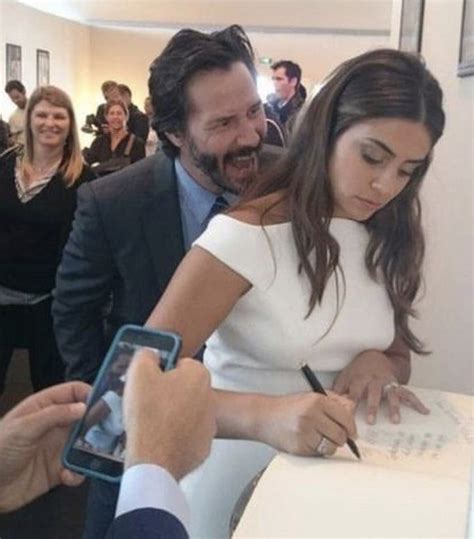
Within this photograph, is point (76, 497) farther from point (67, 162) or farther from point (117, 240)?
point (117, 240)

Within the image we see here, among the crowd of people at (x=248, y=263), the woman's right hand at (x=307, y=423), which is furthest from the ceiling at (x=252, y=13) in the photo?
the woman's right hand at (x=307, y=423)

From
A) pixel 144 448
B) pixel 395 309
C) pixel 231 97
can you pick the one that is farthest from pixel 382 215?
pixel 144 448

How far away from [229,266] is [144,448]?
0.41 meters

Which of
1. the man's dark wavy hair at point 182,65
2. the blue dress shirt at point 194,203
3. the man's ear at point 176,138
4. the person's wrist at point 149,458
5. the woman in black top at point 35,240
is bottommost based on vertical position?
the woman in black top at point 35,240

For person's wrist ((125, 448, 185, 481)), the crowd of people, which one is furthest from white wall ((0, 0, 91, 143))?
A: person's wrist ((125, 448, 185, 481))

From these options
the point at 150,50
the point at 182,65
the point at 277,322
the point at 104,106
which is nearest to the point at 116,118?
the point at 104,106

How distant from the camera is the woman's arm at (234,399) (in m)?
0.80

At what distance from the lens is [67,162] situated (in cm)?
272

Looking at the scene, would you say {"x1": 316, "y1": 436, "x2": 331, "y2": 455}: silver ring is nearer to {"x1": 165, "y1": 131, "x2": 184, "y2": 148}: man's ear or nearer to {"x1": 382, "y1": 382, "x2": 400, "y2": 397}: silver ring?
{"x1": 382, "y1": 382, "x2": 400, "y2": 397}: silver ring

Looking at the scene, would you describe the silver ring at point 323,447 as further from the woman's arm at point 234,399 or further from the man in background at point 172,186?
the man in background at point 172,186

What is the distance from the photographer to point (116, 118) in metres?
5.08

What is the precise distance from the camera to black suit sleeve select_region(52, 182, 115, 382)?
146 centimetres

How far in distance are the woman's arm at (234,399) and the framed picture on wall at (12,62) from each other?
8.36m

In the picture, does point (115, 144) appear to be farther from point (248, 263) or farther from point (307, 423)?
point (307, 423)
